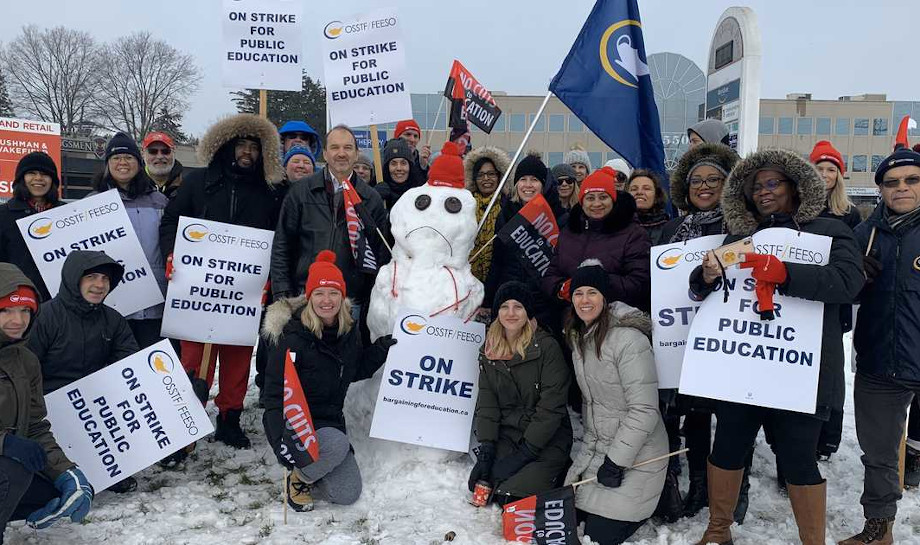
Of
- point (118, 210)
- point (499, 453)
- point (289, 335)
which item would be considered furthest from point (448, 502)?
point (118, 210)

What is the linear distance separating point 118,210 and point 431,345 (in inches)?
101

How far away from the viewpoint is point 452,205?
4879mm

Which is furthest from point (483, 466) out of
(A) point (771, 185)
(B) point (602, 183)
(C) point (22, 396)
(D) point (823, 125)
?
(D) point (823, 125)

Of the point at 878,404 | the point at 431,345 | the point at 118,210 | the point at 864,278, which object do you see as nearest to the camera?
the point at 864,278

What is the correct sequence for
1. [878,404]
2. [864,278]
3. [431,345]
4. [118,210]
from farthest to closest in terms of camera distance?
[118,210] < [431,345] < [878,404] < [864,278]

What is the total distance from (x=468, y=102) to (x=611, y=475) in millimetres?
6150

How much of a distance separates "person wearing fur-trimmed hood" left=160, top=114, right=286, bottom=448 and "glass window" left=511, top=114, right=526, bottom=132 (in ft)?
144

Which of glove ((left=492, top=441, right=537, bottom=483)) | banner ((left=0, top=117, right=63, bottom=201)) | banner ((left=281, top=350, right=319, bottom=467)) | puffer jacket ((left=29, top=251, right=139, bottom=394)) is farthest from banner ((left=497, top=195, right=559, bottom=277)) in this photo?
banner ((left=0, top=117, right=63, bottom=201))

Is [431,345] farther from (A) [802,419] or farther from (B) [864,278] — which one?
(B) [864,278]

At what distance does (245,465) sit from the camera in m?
5.04

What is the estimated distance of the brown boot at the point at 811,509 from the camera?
368 centimetres

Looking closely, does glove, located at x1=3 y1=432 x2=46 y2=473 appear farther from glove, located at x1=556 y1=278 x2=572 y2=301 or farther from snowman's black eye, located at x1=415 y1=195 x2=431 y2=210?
glove, located at x1=556 y1=278 x2=572 y2=301

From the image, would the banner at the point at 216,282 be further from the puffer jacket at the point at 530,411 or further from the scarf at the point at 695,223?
the scarf at the point at 695,223

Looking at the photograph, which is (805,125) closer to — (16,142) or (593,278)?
(16,142)
